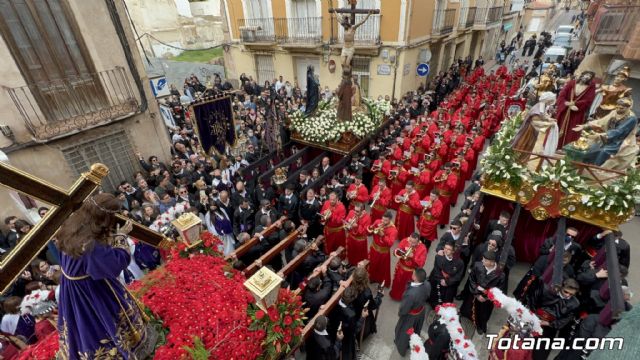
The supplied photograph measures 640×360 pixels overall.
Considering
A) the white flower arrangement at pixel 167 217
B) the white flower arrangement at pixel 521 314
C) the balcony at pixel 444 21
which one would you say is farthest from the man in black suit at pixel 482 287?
the balcony at pixel 444 21

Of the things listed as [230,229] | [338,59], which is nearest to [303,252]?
[230,229]

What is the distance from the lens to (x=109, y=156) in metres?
9.81

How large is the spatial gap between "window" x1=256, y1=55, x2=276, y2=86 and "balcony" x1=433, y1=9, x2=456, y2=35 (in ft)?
36.2

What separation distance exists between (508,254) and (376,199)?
338 cm

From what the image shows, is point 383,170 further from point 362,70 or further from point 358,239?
point 362,70

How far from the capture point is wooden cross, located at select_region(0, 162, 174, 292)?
232cm

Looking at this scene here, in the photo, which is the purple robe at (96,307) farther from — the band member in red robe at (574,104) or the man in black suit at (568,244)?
the band member in red robe at (574,104)

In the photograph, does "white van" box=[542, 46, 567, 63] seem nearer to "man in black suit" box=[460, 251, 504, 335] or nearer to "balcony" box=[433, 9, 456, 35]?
"balcony" box=[433, 9, 456, 35]

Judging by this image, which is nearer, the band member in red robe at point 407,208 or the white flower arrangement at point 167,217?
the white flower arrangement at point 167,217

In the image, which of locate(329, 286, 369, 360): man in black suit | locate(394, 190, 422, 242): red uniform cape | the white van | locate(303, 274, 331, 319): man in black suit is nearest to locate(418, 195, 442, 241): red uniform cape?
locate(394, 190, 422, 242): red uniform cape

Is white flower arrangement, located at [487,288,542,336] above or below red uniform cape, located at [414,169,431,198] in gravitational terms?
above

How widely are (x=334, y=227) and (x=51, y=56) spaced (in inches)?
354

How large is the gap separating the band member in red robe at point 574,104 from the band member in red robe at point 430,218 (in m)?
4.29

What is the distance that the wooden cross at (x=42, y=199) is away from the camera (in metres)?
2.32
